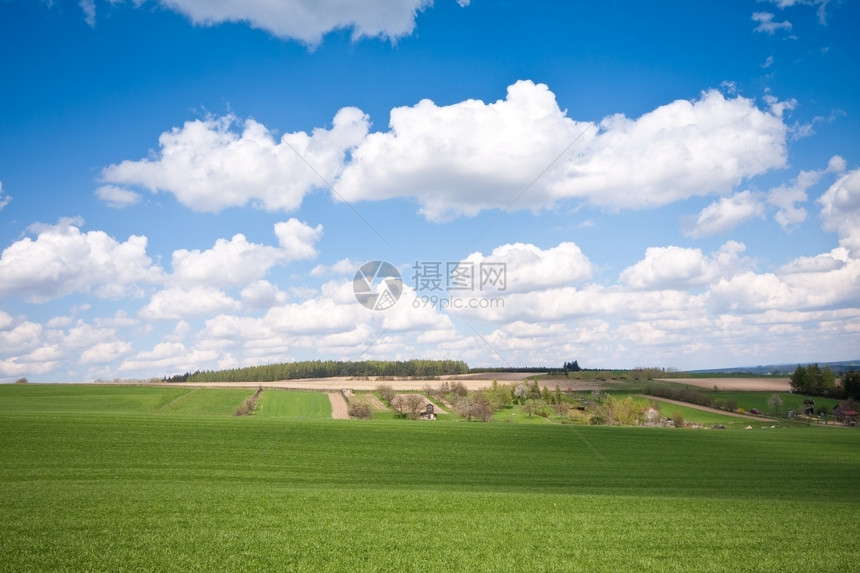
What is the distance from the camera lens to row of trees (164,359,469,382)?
61.0 meters

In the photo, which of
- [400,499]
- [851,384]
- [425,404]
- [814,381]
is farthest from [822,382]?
[400,499]

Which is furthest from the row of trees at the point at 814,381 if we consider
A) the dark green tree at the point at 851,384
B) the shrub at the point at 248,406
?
the shrub at the point at 248,406

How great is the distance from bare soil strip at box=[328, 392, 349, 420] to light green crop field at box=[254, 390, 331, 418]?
430 millimetres

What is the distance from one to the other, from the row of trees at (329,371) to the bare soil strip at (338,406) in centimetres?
257

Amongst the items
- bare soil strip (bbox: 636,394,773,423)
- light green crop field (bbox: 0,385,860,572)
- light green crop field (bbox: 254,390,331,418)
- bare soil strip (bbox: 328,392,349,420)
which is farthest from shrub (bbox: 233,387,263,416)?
bare soil strip (bbox: 636,394,773,423)

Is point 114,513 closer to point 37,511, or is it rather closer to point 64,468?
point 37,511

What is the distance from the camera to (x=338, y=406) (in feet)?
186

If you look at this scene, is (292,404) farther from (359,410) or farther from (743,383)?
(743,383)

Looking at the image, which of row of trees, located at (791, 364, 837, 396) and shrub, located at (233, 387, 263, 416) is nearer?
shrub, located at (233, 387, 263, 416)

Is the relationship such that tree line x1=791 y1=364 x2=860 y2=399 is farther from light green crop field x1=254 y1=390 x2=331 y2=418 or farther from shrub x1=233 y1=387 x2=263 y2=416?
shrub x1=233 y1=387 x2=263 y2=416

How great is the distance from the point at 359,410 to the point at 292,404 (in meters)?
11.2

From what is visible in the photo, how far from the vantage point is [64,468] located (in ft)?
70.1

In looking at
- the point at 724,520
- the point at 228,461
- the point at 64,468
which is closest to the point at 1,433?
the point at 64,468

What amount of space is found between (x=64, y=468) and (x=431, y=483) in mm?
13926
